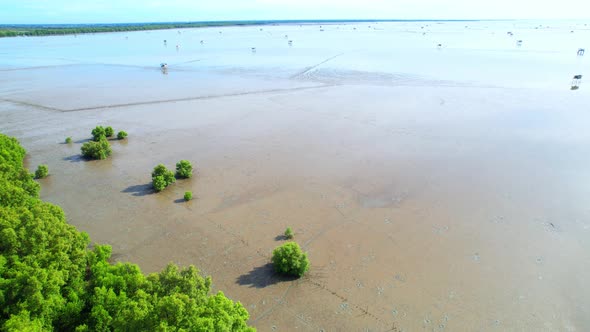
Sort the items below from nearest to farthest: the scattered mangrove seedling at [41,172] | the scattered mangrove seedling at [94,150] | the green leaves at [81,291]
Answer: the green leaves at [81,291] → the scattered mangrove seedling at [41,172] → the scattered mangrove seedling at [94,150]

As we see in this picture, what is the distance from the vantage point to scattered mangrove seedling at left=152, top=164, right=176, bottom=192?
72.0 ft

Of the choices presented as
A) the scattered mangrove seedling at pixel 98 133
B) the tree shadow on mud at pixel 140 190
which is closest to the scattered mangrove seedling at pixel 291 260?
the tree shadow on mud at pixel 140 190

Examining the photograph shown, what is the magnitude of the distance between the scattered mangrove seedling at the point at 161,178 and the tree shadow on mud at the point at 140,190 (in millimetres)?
409

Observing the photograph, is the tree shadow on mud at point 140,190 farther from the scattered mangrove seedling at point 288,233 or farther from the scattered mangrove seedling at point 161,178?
the scattered mangrove seedling at point 288,233

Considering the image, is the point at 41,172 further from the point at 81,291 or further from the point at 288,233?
the point at 288,233

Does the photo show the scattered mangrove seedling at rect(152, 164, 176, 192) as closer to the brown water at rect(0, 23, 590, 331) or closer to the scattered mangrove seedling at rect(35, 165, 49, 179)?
the brown water at rect(0, 23, 590, 331)

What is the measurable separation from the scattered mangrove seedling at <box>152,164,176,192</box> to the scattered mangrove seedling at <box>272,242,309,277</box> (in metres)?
10.00

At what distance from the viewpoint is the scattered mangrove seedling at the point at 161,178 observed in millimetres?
21938

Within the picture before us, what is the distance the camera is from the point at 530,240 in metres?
17.0

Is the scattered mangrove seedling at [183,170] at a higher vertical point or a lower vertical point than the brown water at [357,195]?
higher

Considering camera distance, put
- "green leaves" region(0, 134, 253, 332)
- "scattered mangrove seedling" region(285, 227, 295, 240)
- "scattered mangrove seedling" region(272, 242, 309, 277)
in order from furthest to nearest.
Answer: "scattered mangrove seedling" region(285, 227, 295, 240)
"scattered mangrove seedling" region(272, 242, 309, 277)
"green leaves" region(0, 134, 253, 332)

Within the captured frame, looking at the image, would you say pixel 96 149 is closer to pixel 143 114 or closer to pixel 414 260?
pixel 143 114

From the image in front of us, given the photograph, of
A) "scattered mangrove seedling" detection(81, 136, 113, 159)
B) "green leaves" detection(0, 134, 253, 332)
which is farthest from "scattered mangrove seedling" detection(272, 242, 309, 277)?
"scattered mangrove seedling" detection(81, 136, 113, 159)

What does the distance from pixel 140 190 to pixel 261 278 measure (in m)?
11.0
